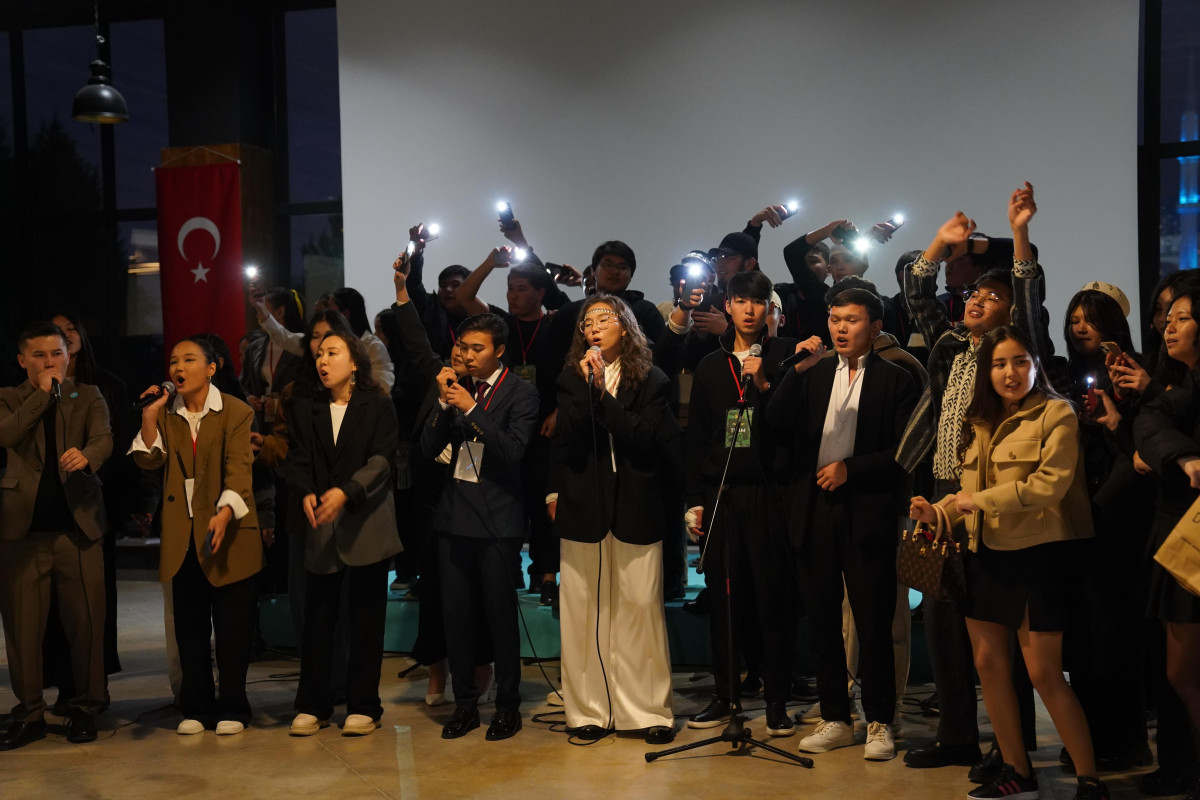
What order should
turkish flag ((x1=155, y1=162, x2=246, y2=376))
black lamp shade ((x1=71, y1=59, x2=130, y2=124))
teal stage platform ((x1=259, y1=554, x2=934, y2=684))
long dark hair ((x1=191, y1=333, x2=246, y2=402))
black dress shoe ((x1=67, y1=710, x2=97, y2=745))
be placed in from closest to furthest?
black dress shoe ((x1=67, y1=710, x2=97, y2=745)), long dark hair ((x1=191, y1=333, x2=246, y2=402)), teal stage platform ((x1=259, y1=554, x2=934, y2=684)), black lamp shade ((x1=71, y1=59, x2=130, y2=124)), turkish flag ((x1=155, y1=162, x2=246, y2=376))

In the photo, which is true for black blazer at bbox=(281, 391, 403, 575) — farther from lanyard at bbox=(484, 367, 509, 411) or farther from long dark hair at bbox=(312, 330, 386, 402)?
lanyard at bbox=(484, 367, 509, 411)

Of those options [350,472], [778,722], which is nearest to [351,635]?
[350,472]

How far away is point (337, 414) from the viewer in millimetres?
4520

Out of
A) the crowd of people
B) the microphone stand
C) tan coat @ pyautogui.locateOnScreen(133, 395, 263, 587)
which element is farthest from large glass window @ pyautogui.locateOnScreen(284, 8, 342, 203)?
the microphone stand

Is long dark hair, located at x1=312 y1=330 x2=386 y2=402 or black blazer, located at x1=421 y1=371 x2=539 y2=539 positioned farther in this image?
long dark hair, located at x1=312 y1=330 x2=386 y2=402

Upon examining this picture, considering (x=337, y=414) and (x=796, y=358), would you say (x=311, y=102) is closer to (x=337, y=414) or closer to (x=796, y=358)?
(x=337, y=414)

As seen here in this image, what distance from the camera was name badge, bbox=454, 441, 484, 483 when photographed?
4396 millimetres

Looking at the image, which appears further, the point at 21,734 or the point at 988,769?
the point at 21,734

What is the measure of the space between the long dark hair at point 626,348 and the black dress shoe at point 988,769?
5.56ft

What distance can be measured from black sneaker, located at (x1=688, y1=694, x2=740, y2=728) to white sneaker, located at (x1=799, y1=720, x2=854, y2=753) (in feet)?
1.25

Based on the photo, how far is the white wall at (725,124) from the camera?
6707 mm

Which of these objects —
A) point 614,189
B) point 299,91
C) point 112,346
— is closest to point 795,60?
point 614,189

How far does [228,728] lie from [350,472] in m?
1.08

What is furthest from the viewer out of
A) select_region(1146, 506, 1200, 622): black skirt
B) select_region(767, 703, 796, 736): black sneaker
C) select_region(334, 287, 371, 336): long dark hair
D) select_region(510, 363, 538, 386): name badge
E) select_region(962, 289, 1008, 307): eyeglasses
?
select_region(334, 287, 371, 336): long dark hair
